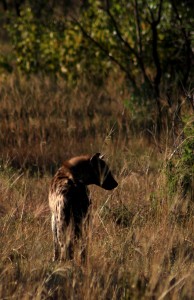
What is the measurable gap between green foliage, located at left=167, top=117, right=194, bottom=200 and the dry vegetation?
0.30ft

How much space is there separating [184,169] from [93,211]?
3.23ft

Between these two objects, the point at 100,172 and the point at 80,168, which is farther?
the point at 100,172

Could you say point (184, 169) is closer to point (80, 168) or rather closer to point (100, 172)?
point (100, 172)

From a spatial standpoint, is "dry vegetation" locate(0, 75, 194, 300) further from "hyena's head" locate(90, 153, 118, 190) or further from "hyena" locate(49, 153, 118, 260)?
"hyena's head" locate(90, 153, 118, 190)

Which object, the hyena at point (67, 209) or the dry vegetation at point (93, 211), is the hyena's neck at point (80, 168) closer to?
the hyena at point (67, 209)

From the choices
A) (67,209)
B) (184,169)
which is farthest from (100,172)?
(184,169)

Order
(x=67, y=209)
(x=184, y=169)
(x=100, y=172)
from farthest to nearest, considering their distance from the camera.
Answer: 1. (x=184, y=169)
2. (x=100, y=172)
3. (x=67, y=209)

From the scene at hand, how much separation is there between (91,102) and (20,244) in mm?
5696

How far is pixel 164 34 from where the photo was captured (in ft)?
39.2

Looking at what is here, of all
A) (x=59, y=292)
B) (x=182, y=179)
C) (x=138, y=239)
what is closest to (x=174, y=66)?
(x=182, y=179)

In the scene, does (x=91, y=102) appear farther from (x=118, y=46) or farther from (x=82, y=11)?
(x=82, y=11)

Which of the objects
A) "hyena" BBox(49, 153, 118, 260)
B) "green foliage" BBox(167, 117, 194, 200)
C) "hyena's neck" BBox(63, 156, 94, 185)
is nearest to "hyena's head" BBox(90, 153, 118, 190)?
"hyena's neck" BBox(63, 156, 94, 185)

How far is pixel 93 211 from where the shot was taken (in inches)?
268

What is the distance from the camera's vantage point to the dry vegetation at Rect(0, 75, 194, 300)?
201 inches
